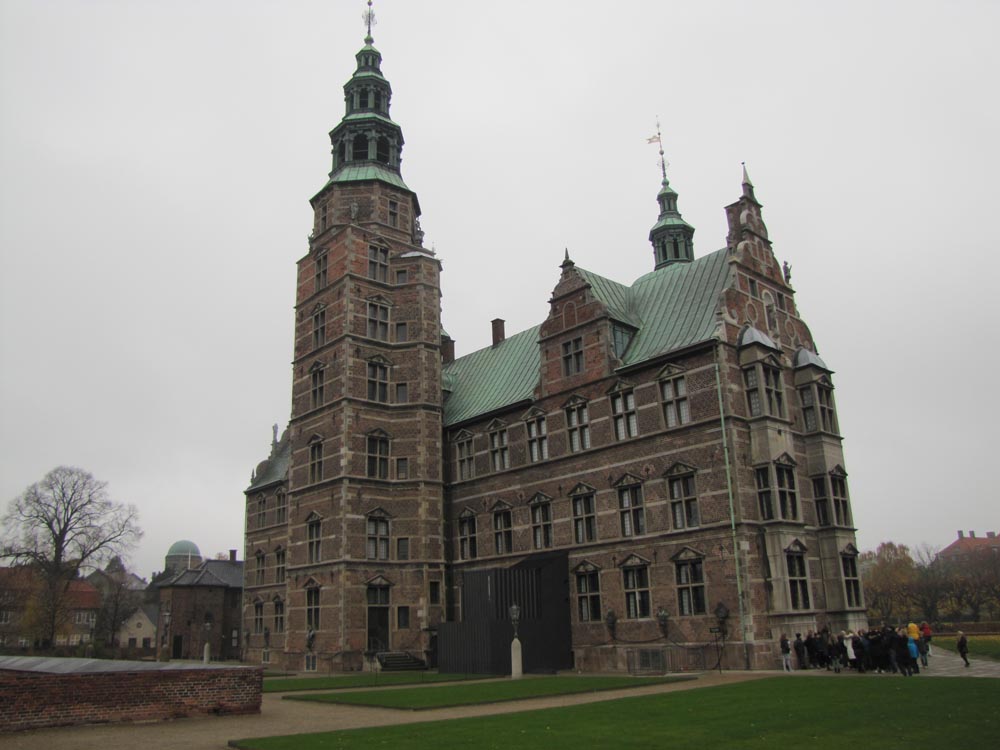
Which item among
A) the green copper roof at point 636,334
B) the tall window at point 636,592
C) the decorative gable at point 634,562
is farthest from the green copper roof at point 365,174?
the tall window at point 636,592

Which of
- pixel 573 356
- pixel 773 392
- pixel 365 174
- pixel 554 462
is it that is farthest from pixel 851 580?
pixel 365 174

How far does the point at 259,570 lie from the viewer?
178ft

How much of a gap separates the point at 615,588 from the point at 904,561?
Answer: 9108 centimetres

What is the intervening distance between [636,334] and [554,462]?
22.8 feet

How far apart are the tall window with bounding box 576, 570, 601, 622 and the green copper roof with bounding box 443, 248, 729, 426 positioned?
909cm

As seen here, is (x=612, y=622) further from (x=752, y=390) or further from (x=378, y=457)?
(x=378, y=457)

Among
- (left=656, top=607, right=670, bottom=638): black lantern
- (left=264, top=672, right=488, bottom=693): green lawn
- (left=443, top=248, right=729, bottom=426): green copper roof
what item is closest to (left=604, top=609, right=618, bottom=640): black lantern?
(left=656, top=607, right=670, bottom=638): black lantern

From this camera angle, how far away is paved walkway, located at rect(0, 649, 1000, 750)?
14.9 metres

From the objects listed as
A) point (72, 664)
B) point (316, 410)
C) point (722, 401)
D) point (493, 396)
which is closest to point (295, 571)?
point (316, 410)

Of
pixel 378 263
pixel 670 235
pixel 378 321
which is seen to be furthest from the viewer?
pixel 670 235

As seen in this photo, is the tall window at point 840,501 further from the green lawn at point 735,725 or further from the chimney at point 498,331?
the chimney at point 498,331

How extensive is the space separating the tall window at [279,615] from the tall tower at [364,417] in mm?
8347

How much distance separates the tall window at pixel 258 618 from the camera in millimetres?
51688

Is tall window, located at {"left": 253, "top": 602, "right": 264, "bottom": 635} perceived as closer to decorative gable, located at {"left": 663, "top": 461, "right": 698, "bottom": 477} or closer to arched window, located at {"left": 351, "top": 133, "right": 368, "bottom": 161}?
arched window, located at {"left": 351, "top": 133, "right": 368, "bottom": 161}
